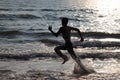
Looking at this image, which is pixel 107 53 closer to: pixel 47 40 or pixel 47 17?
pixel 47 40

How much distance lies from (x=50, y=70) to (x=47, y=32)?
38.9 feet

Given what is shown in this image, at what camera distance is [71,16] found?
115 ft

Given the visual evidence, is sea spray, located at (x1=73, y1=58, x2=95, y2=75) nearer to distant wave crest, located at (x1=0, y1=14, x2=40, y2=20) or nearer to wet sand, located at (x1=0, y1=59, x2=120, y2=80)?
wet sand, located at (x1=0, y1=59, x2=120, y2=80)

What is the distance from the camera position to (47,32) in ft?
82.9

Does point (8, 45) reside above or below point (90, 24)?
above

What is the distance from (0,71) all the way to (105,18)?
2230cm

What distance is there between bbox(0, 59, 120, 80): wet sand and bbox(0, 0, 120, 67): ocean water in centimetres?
116

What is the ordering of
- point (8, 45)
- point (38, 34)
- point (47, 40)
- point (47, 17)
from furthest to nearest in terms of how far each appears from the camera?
point (47, 17), point (38, 34), point (47, 40), point (8, 45)

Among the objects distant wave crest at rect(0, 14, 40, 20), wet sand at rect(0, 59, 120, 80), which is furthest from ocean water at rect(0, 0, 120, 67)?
wet sand at rect(0, 59, 120, 80)

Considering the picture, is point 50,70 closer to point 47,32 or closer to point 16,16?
point 47,32

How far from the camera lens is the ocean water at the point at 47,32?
17.4 meters

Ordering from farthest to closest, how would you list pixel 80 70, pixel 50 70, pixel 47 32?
pixel 47 32 < pixel 50 70 < pixel 80 70

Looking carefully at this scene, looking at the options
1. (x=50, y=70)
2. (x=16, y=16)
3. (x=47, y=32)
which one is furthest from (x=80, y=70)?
(x=16, y=16)

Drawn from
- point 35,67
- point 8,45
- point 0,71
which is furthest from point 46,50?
point 0,71
